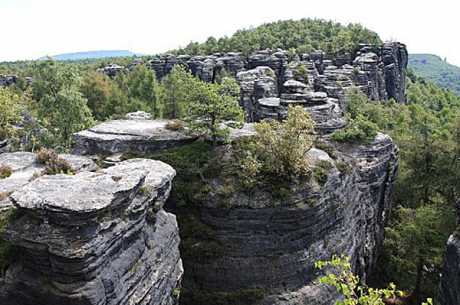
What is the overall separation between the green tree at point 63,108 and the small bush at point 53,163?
55.9ft

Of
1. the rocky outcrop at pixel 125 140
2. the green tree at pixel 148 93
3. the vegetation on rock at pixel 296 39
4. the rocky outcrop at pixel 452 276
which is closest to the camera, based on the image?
the rocky outcrop at pixel 452 276

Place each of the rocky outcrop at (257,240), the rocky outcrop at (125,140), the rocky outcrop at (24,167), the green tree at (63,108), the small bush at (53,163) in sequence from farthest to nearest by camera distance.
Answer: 1. the green tree at (63,108)
2. the rocky outcrop at (125,140)
3. the rocky outcrop at (257,240)
4. the small bush at (53,163)
5. the rocky outcrop at (24,167)

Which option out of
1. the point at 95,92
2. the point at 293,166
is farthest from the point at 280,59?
the point at 293,166

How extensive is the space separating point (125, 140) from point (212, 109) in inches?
308

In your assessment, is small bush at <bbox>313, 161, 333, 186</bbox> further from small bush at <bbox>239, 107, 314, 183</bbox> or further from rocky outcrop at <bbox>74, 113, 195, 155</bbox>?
rocky outcrop at <bbox>74, 113, 195, 155</bbox>

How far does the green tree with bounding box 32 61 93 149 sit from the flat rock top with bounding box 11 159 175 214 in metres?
25.1

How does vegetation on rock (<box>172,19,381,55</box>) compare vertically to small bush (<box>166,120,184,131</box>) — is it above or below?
above

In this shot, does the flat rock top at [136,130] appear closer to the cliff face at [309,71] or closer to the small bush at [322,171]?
the small bush at [322,171]

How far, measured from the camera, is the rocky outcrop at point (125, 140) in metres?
33.4

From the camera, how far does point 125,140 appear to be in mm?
33750

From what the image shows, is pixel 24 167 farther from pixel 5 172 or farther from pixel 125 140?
pixel 125 140

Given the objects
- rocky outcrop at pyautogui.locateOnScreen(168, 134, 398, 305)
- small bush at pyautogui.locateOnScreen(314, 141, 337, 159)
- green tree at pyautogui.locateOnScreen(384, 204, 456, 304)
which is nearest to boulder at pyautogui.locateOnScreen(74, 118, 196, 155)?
rocky outcrop at pyautogui.locateOnScreen(168, 134, 398, 305)

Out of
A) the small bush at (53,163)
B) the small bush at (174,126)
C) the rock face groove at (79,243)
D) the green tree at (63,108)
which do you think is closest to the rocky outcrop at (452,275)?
the rock face groove at (79,243)

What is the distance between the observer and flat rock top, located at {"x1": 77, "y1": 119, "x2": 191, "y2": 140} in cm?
3469
